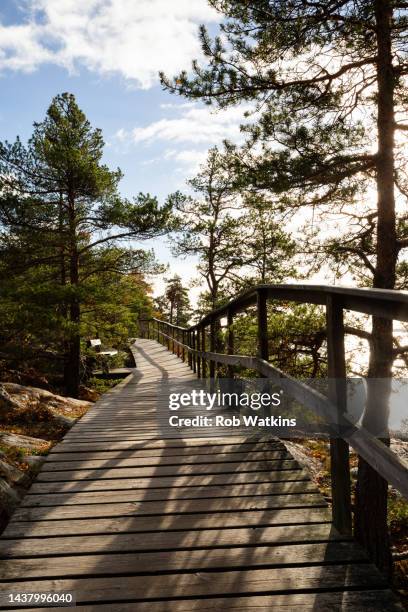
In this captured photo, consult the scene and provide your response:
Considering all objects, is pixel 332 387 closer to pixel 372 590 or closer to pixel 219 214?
pixel 372 590

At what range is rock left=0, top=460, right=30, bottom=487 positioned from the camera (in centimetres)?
358

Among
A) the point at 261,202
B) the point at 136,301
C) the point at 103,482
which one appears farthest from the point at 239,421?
the point at 136,301

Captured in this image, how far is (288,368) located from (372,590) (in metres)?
5.68

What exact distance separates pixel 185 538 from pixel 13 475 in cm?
183

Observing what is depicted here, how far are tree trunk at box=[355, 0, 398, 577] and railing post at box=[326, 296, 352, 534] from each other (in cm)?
378

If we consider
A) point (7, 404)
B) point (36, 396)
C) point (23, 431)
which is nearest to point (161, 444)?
point (23, 431)

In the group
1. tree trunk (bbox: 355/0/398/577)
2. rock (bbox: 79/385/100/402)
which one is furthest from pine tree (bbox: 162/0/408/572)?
rock (bbox: 79/385/100/402)

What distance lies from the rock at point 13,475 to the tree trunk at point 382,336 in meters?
4.33

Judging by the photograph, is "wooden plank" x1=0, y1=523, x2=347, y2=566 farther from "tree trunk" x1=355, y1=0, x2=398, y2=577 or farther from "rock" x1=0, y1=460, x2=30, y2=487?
"tree trunk" x1=355, y1=0, x2=398, y2=577

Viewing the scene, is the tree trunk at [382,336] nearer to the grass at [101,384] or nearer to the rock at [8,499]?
the rock at [8,499]

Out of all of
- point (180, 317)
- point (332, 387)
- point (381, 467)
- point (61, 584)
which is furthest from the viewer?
point (180, 317)

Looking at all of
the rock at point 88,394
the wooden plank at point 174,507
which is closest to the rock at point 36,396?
the rock at point 88,394

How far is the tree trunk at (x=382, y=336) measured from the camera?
6.06 metres

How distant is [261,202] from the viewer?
24.6 feet
